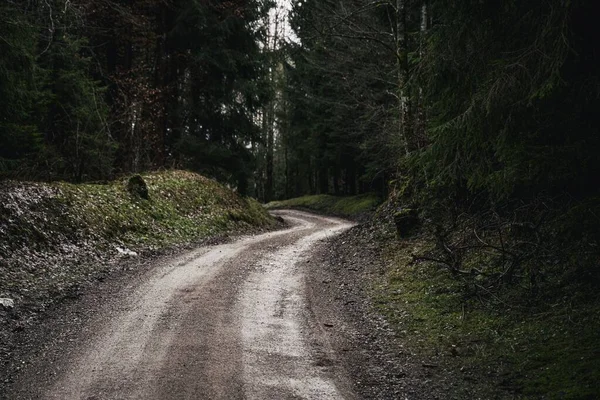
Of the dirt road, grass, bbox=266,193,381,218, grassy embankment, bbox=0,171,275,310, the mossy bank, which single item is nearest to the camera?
the dirt road

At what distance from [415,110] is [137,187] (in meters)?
10.1

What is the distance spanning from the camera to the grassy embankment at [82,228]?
9.48 metres

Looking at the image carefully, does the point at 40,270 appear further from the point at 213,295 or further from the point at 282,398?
the point at 282,398

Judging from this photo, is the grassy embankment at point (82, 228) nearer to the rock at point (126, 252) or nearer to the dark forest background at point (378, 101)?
the rock at point (126, 252)

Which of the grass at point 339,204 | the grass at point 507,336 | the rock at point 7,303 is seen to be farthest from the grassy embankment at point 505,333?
the grass at point 339,204

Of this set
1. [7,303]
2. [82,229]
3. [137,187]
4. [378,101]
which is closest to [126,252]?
[82,229]

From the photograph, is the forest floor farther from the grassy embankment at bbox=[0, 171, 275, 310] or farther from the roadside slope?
the grassy embankment at bbox=[0, 171, 275, 310]

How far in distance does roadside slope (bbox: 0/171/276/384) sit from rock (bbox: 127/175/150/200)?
0.25ft

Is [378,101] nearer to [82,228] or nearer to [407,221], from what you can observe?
[407,221]

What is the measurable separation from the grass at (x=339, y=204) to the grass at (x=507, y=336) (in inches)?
814

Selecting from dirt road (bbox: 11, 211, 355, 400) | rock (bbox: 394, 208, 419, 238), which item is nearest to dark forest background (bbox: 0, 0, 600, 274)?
rock (bbox: 394, 208, 419, 238)

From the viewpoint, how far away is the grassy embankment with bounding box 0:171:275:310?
9484 mm

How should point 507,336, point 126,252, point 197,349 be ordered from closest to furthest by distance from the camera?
point 507,336 < point 197,349 < point 126,252

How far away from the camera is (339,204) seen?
111ft
